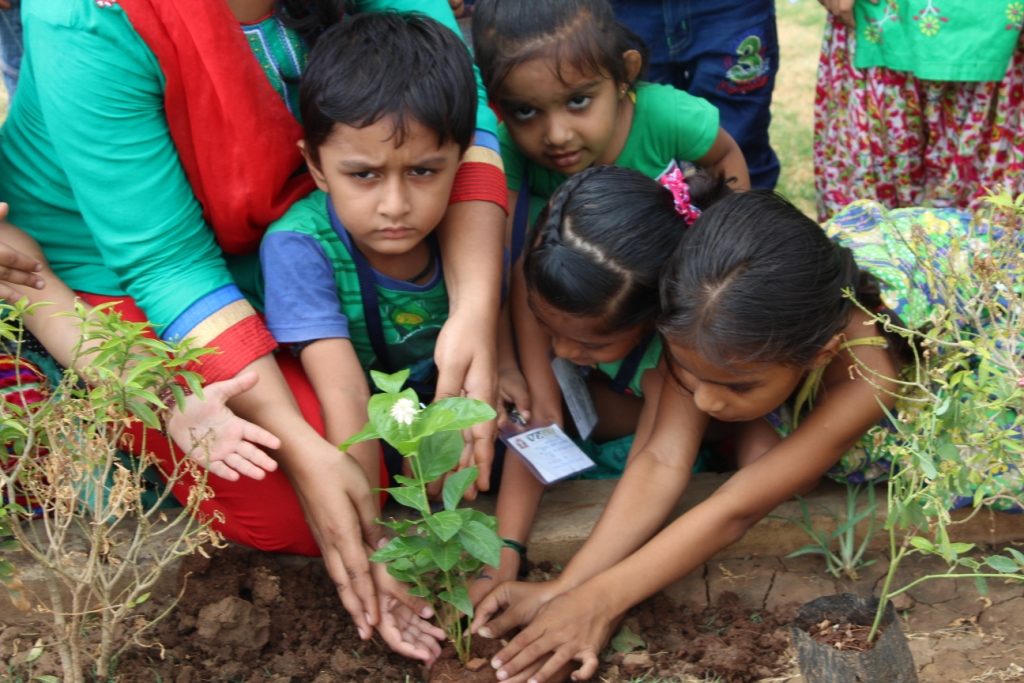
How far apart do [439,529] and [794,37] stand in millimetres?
5762

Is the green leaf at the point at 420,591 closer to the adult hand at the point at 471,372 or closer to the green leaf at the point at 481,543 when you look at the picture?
the green leaf at the point at 481,543

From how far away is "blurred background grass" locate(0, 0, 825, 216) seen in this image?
17.1ft

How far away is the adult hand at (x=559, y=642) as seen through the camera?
2.50 meters

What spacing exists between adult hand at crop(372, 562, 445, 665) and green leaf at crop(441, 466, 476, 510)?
33cm

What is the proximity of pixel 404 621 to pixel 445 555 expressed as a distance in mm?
367

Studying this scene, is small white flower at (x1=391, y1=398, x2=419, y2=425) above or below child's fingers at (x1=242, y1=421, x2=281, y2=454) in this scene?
above

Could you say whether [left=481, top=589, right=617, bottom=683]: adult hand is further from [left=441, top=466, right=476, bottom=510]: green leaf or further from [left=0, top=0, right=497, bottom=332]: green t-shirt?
[left=0, top=0, right=497, bottom=332]: green t-shirt

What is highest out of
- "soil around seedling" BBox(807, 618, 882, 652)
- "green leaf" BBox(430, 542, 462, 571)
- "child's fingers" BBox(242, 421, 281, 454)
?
"child's fingers" BBox(242, 421, 281, 454)

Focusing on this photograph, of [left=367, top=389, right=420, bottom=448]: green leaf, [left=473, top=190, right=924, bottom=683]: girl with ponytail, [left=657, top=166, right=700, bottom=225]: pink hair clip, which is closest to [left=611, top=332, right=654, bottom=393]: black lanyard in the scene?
[left=473, top=190, right=924, bottom=683]: girl with ponytail

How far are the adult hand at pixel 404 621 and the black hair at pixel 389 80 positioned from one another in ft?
3.19

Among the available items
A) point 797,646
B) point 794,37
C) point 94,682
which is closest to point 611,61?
point 797,646

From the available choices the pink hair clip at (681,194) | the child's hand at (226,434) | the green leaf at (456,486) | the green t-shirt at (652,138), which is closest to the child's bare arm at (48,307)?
the child's hand at (226,434)

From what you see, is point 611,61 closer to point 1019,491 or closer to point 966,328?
point 966,328

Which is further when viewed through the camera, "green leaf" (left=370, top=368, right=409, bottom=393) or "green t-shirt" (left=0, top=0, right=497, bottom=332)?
"green t-shirt" (left=0, top=0, right=497, bottom=332)
